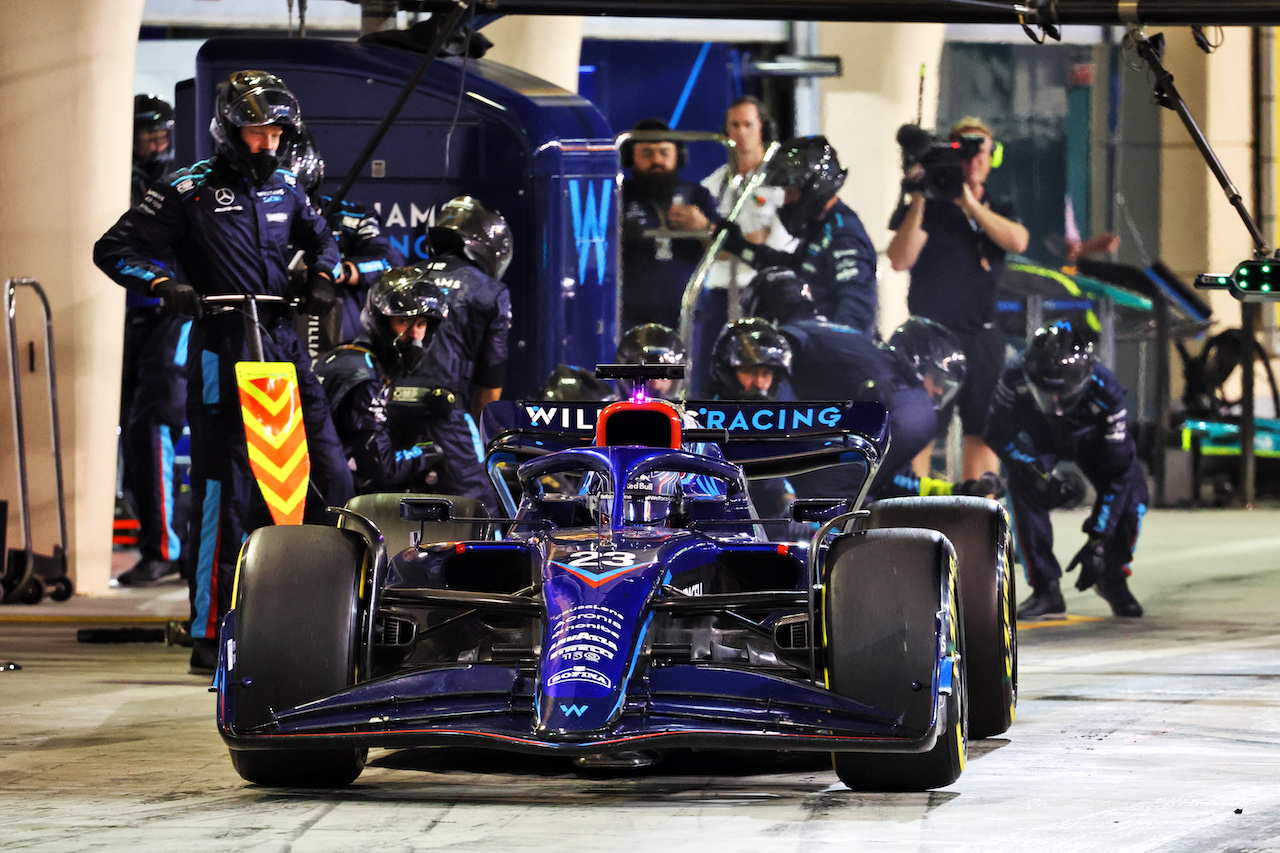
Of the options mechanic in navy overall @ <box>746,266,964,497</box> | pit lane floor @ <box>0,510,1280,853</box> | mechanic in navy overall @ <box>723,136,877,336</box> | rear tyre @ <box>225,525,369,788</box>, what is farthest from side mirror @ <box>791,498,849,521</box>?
mechanic in navy overall @ <box>723,136,877,336</box>

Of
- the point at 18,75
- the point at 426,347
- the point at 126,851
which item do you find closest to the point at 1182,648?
the point at 426,347

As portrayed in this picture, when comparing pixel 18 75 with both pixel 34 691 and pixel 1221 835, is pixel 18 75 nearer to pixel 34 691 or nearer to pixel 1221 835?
pixel 34 691

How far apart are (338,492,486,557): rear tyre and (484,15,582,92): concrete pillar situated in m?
6.22

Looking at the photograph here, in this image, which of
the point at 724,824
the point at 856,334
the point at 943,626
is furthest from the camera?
the point at 856,334

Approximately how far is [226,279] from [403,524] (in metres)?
1.65

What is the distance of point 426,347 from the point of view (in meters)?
9.58

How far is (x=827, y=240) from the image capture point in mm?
12031

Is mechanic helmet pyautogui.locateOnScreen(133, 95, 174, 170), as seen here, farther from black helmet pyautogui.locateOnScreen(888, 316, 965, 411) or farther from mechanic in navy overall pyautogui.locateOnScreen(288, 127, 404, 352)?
black helmet pyautogui.locateOnScreen(888, 316, 965, 411)

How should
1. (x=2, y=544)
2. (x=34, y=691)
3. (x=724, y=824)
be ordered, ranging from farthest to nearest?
1. (x=2, y=544)
2. (x=34, y=691)
3. (x=724, y=824)

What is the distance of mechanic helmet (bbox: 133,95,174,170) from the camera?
13.0m

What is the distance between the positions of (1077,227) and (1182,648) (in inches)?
199

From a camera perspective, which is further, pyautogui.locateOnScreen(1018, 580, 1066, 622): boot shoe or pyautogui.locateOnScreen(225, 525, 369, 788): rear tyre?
pyautogui.locateOnScreen(1018, 580, 1066, 622): boot shoe

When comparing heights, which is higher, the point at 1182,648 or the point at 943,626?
the point at 943,626

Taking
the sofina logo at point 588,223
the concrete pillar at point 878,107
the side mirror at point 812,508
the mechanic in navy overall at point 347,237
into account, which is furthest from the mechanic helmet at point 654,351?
the side mirror at point 812,508
